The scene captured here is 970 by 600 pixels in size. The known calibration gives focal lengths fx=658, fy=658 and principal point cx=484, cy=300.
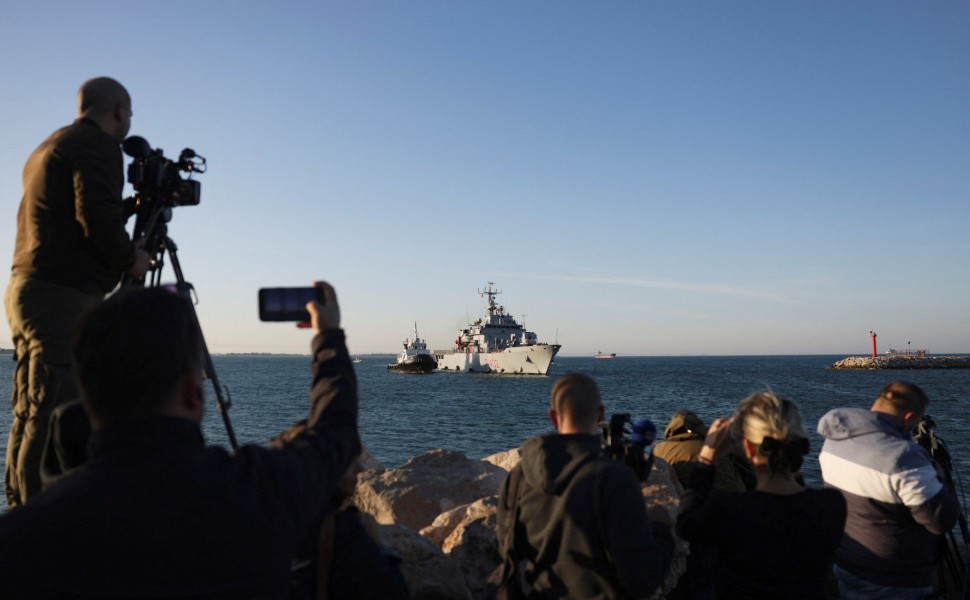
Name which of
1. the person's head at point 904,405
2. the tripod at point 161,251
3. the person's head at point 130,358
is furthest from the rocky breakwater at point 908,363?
the person's head at point 130,358

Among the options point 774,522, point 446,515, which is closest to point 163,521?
point 774,522

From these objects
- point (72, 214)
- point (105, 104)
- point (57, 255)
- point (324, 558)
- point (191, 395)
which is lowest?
point (324, 558)

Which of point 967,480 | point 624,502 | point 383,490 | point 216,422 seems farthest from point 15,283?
point 216,422

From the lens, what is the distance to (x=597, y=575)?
2.62 m

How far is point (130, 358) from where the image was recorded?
128 cm

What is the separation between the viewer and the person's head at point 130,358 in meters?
1.28

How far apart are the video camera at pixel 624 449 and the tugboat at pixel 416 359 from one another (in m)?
95.7

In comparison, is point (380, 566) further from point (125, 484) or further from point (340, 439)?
point (125, 484)

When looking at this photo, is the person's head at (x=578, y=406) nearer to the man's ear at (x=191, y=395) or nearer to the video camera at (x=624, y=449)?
the video camera at (x=624, y=449)

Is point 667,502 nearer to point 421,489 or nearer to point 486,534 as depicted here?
point 486,534

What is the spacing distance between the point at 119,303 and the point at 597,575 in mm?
2073

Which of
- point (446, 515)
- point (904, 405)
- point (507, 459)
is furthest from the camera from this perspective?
point (507, 459)

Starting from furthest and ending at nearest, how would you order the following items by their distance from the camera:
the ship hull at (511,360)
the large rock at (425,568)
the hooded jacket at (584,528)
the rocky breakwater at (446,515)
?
the ship hull at (511,360) < the rocky breakwater at (446,515) < the large rock at (425,568) < the hooded jacket at (584,528)

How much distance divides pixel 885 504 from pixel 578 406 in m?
2.05
